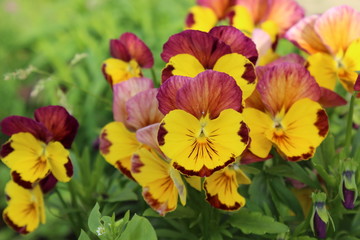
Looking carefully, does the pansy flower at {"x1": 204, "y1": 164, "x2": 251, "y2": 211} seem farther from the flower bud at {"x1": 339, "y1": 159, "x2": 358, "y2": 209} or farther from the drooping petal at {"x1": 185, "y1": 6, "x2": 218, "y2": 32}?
the drooping petal at {"x1": 185, "y1": 6, "x2": 218, "y2": 32}

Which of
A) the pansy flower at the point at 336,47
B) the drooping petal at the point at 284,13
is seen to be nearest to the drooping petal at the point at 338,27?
the pansy flower at the point at 336,47

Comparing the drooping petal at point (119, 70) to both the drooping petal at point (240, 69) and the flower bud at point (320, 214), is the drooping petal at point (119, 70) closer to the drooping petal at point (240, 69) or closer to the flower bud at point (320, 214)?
the drooping petal at point (240, 69)

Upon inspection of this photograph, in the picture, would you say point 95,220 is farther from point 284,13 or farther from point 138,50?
A: point 284,13

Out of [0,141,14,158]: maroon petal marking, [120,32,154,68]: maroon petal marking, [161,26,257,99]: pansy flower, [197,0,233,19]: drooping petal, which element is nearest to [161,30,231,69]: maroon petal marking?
[161,26,257,99]: pansy flower

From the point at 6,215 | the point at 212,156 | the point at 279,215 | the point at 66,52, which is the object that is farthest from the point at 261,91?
the point at 66,52

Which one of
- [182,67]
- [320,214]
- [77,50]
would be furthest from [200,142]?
[77,50]

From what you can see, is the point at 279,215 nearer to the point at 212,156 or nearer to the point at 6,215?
the point at 212,156

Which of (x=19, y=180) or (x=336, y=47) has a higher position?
(x=336, y=47)
